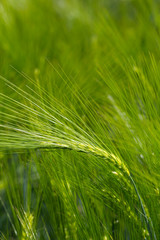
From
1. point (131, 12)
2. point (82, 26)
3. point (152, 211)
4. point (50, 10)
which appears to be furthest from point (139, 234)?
point (131, 12)

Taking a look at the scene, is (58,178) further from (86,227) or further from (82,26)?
(82,26)

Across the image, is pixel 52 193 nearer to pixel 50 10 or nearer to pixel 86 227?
pixel 86 227

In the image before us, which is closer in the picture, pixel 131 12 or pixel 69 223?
pixel 69 223

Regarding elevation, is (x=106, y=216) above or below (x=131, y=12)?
below

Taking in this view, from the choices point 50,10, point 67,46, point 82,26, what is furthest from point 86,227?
point 50,10

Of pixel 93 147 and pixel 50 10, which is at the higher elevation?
pixel 50 10

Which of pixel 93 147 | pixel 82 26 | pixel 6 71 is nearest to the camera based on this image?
pixel 93 147

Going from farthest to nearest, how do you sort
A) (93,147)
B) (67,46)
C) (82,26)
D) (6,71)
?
(82,26)
(67,46)
(6,71)
(93,147)

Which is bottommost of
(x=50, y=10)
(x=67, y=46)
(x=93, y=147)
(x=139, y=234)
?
(x=139, y=234)

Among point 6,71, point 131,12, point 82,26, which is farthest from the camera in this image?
point 131,12
